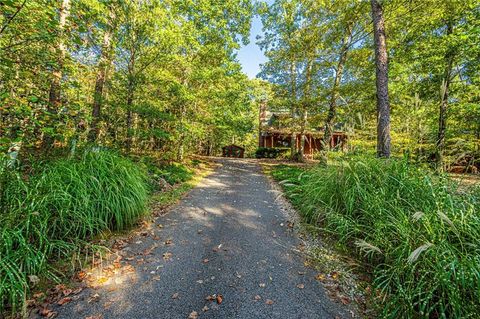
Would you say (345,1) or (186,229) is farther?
(345,1)

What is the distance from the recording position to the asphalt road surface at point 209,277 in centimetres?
209

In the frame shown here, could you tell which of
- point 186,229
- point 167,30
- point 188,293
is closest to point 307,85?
point 167,30

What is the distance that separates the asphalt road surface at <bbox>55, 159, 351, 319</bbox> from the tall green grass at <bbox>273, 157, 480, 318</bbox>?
668 millimetres

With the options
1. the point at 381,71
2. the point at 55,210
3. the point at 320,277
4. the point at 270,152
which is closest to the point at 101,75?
the point at 55,210

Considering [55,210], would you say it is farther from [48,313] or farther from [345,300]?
[345,300]

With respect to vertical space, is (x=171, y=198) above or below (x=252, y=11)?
below

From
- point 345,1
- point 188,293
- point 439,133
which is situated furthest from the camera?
point 345,1

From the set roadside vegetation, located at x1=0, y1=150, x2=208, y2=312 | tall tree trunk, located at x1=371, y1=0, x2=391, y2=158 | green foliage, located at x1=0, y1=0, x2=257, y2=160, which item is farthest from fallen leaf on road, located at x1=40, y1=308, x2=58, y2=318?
tall tree trunk, located at x1=371, y1=0, x2=391, y2=158

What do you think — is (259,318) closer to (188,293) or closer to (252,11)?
(188,293)

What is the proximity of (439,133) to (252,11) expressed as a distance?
38.5 feet

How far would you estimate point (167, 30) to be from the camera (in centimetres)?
650

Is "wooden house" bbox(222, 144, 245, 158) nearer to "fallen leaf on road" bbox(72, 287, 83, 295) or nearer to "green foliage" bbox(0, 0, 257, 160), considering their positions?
"green foliage" bbox(0, 0, 257, 160)

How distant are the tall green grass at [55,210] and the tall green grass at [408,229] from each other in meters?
3.43

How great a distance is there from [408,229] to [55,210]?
4434 millimetres
